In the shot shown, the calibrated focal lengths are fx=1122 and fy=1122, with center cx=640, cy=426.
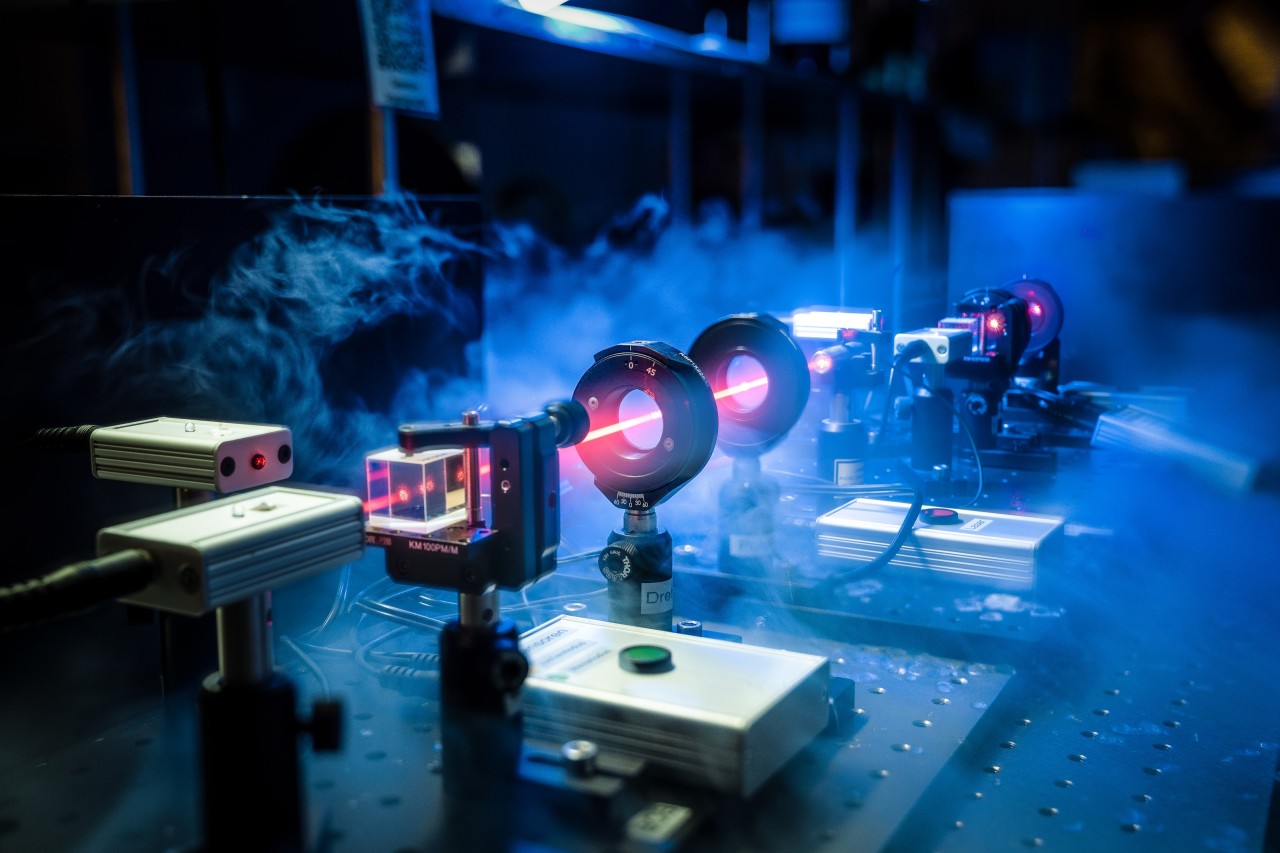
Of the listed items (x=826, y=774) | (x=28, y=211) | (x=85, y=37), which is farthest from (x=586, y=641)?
(x=85, y=37)

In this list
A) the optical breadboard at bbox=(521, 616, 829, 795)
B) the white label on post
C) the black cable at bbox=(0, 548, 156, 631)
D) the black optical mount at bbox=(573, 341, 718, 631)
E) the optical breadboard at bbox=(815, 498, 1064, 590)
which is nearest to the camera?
the black cable at bbox=(0, 548, 156, 631)

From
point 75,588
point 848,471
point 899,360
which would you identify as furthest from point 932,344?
point 75,588

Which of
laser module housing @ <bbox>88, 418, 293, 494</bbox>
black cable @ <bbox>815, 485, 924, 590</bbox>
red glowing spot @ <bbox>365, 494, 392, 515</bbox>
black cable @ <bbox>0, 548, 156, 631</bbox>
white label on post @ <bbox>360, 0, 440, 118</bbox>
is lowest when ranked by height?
black cable @ <bbox>815, 485, 924, 590</bbox>

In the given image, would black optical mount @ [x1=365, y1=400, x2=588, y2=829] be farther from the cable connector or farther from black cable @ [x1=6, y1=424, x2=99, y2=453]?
the cable connector

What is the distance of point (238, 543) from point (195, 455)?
0.26m

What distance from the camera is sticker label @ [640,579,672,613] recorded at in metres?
1.13

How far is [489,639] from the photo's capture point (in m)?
0.94

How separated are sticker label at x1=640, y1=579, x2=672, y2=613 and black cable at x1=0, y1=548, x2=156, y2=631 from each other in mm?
522

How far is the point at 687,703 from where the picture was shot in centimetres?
88

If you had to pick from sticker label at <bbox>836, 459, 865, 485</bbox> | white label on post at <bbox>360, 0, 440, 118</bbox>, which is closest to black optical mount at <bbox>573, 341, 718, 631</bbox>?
sticker label at <bbox>836, 459, 865, 485</bbox>

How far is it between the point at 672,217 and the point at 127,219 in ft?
6.86

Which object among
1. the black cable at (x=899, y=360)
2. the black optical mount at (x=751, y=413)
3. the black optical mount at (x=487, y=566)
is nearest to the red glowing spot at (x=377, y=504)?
the black optical mount at (x=487, y=566)

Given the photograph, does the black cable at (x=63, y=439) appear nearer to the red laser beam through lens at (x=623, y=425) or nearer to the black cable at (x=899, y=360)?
the red laser beam through lens at (x=623, y=425)

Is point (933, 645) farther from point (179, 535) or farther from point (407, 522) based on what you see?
point (179, 535)
